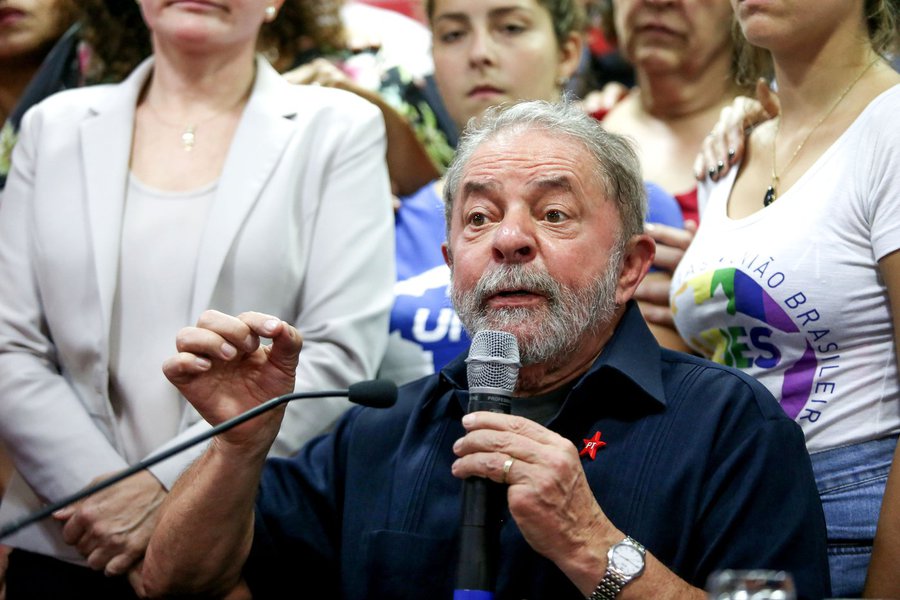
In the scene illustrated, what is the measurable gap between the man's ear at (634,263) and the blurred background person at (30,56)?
→ 1523 mm

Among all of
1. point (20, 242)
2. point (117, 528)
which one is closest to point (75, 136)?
point (20, 242)

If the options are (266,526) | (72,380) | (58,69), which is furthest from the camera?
(58,69)

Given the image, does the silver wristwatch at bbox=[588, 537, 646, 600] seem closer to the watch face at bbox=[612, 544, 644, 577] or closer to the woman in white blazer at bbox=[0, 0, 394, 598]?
the watch face at bbox=[612, 544, 644, 577]

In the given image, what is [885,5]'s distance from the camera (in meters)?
2.32

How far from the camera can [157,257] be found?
255 centimetres

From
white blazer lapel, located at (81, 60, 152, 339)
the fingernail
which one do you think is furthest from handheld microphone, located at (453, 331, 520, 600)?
white blazer lapel, located at (81, 60, 152, 339)

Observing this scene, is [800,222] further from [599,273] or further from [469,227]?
[469,227]

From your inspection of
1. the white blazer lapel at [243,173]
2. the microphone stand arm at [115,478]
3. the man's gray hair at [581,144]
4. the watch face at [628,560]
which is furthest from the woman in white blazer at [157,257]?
the watch face at [628,560]

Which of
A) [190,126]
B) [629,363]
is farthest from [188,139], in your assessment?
[629,363]

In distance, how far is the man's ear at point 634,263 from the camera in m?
2.24

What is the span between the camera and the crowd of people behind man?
1.98 metres

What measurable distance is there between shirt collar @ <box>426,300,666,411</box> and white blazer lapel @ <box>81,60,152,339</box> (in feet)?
2.37

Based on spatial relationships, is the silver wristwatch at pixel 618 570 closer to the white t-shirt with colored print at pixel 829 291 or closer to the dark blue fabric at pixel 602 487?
the dark blue fabric at pixel 602 487

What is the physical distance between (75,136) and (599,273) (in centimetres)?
120
